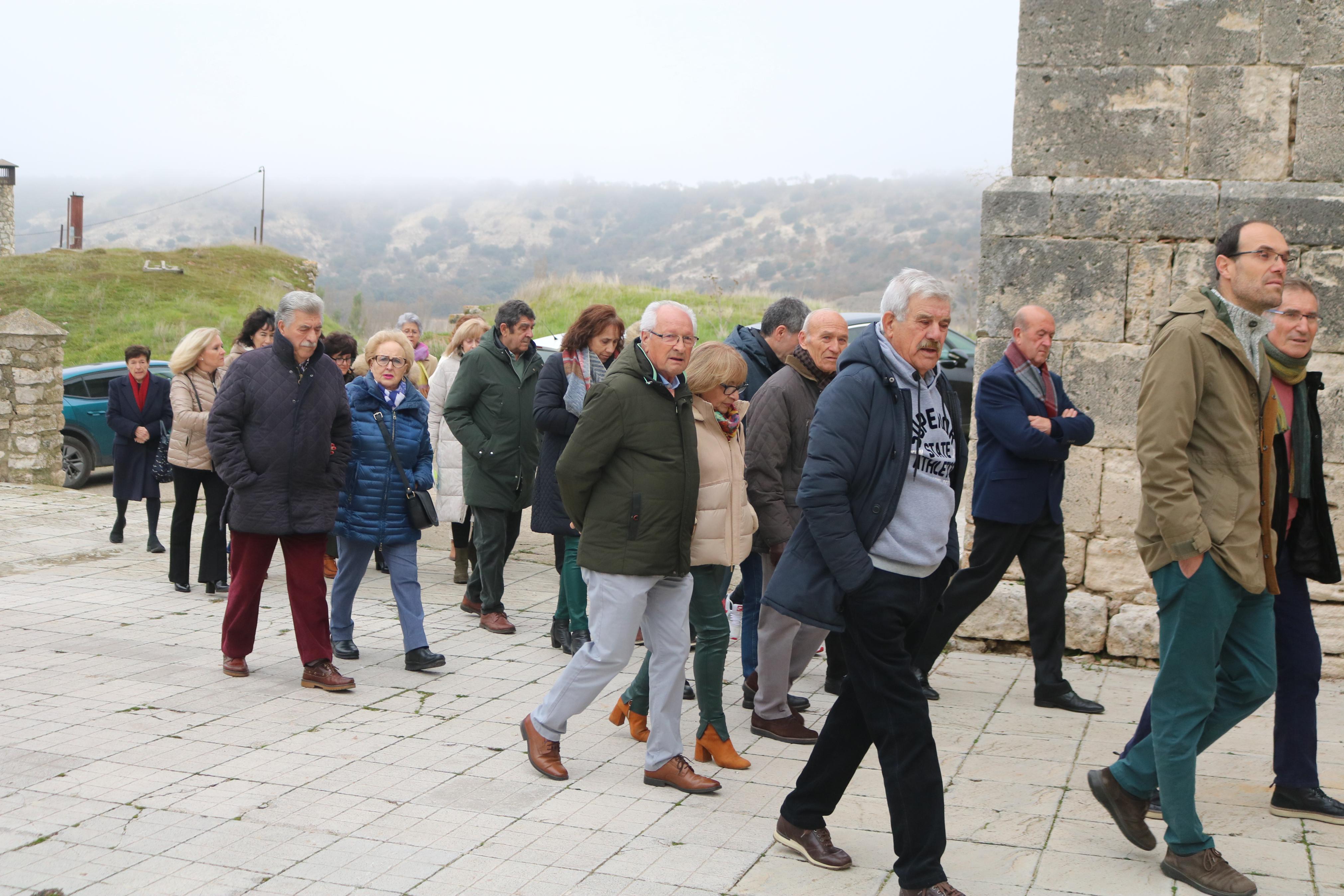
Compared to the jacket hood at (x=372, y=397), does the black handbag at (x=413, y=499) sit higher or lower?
lower

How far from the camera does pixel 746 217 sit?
4916 inches

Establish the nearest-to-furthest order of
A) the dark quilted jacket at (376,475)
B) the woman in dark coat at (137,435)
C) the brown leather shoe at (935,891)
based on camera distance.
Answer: the brown leather shoe at (935,891)
the dark quilted jacket at (376,475)
the woman in dark coat at (137,435)

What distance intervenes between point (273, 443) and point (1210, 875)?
4422 millimetres

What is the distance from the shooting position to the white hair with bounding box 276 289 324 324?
5984 mm

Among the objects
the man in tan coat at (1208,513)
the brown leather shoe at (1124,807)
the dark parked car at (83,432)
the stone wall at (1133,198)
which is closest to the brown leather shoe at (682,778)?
the brown leather shoe at (1124,807)

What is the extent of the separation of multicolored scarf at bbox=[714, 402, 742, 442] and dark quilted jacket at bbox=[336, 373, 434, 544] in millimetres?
2038

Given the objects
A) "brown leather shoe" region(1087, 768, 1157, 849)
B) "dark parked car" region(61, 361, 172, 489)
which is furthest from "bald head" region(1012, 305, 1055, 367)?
"dark parked car" region(61, 361, 172, 489)

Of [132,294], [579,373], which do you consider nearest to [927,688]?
[579,373]

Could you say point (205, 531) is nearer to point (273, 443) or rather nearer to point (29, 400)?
point (273, 443)

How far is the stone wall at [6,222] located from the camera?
1631 inches

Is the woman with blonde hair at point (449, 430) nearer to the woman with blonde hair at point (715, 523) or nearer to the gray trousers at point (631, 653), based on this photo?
the woman with blonde hair at point (715, 523)

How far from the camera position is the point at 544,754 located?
16.2 feet

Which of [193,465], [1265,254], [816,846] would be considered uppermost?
[1265,254]

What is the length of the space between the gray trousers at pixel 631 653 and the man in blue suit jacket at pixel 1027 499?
1555 millimetres
